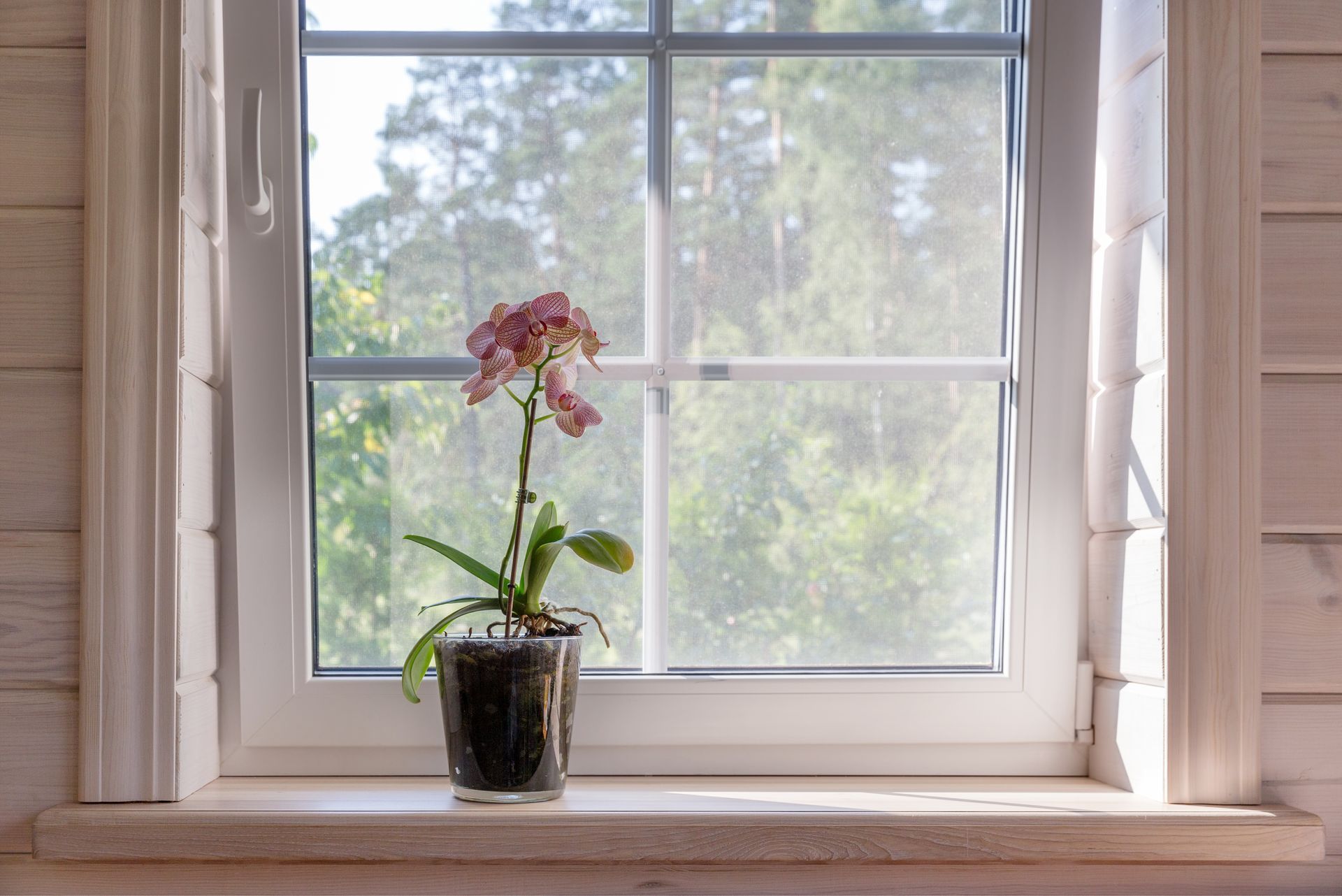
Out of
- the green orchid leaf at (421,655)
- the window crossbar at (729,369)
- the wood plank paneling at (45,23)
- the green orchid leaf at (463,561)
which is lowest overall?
the green orchid leaf at (421,655)

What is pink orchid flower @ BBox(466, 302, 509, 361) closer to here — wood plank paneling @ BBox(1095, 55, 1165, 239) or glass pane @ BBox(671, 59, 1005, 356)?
glass pane @ BBox(671, 59, 1005, 356)

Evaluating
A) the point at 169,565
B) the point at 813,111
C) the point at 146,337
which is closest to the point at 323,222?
the point at 146,337

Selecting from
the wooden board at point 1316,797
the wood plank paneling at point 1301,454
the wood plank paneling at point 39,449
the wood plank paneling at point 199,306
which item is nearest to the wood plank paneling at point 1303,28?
the wood plank paneling at point 1301,454

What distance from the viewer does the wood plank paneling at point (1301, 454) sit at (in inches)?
38.3

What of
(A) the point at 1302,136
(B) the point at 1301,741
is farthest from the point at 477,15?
(B) the point at 1301,741

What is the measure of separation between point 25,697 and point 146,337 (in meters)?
0.35

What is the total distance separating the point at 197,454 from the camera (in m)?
1.00

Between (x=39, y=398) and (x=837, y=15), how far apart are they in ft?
2.88

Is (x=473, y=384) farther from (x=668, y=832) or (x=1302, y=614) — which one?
(x=1302, y=614)

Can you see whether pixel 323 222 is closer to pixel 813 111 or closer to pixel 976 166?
pixel 813 111

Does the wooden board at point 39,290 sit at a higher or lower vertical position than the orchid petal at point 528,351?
higher

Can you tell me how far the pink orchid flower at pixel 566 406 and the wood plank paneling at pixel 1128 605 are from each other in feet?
1.80

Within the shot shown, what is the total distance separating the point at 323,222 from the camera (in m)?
1.07

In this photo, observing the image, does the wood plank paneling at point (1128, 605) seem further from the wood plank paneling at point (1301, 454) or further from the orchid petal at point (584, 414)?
the orchid petal at point (584, 414)
